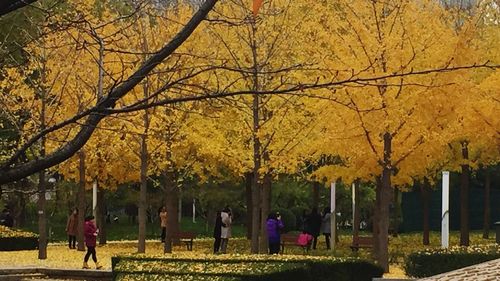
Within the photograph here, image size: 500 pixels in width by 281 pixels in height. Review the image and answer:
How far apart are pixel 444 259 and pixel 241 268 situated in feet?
13.1

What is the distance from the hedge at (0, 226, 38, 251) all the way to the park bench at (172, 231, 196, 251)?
4.68 metres

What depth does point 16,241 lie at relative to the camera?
24750 millimetres

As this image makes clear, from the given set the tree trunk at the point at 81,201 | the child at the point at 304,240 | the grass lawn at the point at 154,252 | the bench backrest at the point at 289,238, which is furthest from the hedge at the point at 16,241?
the child at the point at 304,240

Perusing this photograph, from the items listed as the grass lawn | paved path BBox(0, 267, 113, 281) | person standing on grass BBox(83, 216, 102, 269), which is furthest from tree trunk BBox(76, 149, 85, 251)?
paved path BBox(0, 267, 113, 281)

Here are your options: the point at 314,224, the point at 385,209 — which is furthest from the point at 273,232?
the point at 314,224

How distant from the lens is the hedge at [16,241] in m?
24.3

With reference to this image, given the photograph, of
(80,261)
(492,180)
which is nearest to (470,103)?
(80,261)

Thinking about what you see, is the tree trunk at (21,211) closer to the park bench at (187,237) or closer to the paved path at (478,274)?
the park bench at (187,237)

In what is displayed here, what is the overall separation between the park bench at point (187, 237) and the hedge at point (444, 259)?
12.0 metres

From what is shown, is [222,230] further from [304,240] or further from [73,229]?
[73,229]

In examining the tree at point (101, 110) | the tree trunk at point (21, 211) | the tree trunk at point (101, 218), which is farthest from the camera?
the tree trunk at point (21, 211)

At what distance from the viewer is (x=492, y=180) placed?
42.3m

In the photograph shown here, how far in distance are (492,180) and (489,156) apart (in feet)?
47.9

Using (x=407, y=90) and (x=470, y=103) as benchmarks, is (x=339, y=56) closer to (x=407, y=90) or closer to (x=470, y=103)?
(x=407, y=90)
